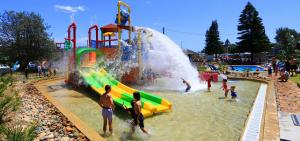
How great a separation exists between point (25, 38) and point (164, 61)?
21566 millimetres

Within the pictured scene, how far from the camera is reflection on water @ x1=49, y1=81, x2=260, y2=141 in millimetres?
7734

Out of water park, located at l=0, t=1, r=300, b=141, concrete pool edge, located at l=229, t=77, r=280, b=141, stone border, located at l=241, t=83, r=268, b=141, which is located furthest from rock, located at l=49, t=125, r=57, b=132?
concrete pool edge, located at l=229, t=77, r=280, b=141

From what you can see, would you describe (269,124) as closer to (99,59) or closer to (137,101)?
(137,101)

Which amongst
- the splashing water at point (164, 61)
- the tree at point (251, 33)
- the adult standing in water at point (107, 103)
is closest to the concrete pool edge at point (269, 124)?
the adult standing in water at point (107, 103)

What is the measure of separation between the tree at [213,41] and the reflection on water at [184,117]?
52.8 m

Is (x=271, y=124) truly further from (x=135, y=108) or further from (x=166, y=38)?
(x=166, y=38)

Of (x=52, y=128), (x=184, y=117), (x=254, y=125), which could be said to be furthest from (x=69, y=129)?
(x=254, y=125)

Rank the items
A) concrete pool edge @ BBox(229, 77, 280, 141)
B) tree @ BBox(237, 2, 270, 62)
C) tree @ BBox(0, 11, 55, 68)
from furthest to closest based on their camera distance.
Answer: tree @ BBox(237, 2, 270, 62)
tree @ BBox(0, 11, 55, 68)
concrete pool edge @ BBox(229, 77, 280, 141)

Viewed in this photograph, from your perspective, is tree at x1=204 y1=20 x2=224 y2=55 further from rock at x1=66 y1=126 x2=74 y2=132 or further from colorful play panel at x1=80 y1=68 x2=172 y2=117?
rock at x1=66 y1=126 x2=74 y2=132

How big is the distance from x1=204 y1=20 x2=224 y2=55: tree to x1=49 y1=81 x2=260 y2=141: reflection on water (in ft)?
173

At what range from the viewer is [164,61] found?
16.6m

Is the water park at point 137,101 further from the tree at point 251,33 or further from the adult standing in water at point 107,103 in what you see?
the tree at point 251,33

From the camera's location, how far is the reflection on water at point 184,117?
25.4 feet

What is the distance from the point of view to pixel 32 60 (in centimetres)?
3300
